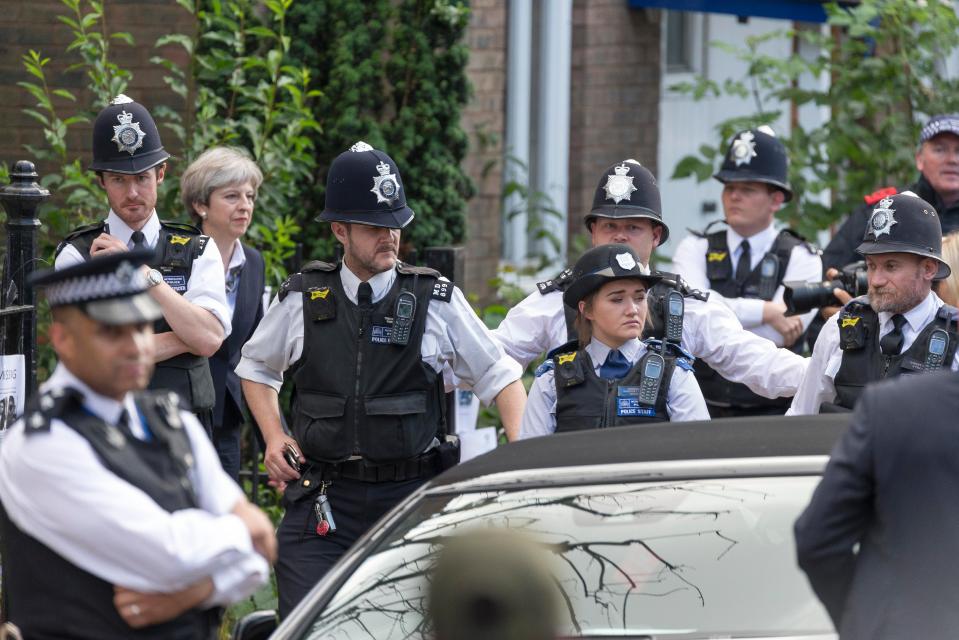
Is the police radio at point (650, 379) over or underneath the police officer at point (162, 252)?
underneath

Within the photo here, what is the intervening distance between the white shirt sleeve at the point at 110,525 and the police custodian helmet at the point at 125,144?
8.46ft

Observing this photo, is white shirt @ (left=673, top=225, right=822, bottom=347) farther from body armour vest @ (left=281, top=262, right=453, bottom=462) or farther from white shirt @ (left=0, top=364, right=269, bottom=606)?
white shirt @ (left=0, top=364, right=269, bottom=606)

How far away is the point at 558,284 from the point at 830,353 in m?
1.03

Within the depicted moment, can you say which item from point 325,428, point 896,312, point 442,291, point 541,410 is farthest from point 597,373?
point 896,312

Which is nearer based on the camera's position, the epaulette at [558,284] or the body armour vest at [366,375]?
the body armour vest at [366,375]

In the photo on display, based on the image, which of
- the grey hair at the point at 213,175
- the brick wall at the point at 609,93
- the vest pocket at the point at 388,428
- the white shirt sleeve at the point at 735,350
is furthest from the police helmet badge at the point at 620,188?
the brick wall at the point at 609,93

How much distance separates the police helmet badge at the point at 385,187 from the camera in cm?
528

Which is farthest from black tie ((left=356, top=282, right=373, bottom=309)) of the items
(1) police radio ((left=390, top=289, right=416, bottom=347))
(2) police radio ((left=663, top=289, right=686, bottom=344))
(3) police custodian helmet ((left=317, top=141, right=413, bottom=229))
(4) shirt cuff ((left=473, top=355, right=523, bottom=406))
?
(2) police radio ((left=663, top=289, right=686, bottom=344))

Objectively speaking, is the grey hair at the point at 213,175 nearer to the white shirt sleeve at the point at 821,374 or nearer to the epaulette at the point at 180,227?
the epaulette at the point at 180,227

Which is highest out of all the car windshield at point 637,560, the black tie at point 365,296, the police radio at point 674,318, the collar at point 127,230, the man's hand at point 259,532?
the collar at point 127,230

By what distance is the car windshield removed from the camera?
360 cm

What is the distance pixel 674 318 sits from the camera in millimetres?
5602

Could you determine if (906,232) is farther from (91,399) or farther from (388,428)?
(91,399)

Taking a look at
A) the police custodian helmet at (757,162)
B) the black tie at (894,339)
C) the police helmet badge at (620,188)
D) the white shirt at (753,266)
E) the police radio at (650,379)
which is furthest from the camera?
the police custodian helmet at (757,162)
